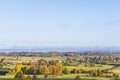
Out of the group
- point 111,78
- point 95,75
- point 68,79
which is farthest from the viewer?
point 95,75

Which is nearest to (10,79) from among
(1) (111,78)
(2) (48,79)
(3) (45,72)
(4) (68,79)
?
(2) (48,79)

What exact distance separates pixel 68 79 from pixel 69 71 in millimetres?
23898

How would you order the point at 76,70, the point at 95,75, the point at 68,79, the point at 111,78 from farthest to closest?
the point at 76,70 → the point at 95,75 → the point at 111,78 → the point at 68,79

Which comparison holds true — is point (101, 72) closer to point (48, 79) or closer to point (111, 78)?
point (111, 78)

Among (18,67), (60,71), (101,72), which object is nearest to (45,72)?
(60,71)

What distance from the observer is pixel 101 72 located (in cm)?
10756

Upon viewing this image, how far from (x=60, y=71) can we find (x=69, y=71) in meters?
3.44

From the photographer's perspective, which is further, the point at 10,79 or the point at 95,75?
the point at 95,75

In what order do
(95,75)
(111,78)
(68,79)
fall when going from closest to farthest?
(68,79)
(111,78)
(95,75)

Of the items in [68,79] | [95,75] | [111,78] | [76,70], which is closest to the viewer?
[68,79]

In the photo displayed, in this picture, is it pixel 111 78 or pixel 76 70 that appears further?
pixel 76 70

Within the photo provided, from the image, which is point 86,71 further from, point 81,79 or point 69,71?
point 81,79

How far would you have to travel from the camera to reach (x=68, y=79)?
89.9 meters

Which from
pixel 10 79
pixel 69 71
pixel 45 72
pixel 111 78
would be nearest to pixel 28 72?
pixel 45 72
